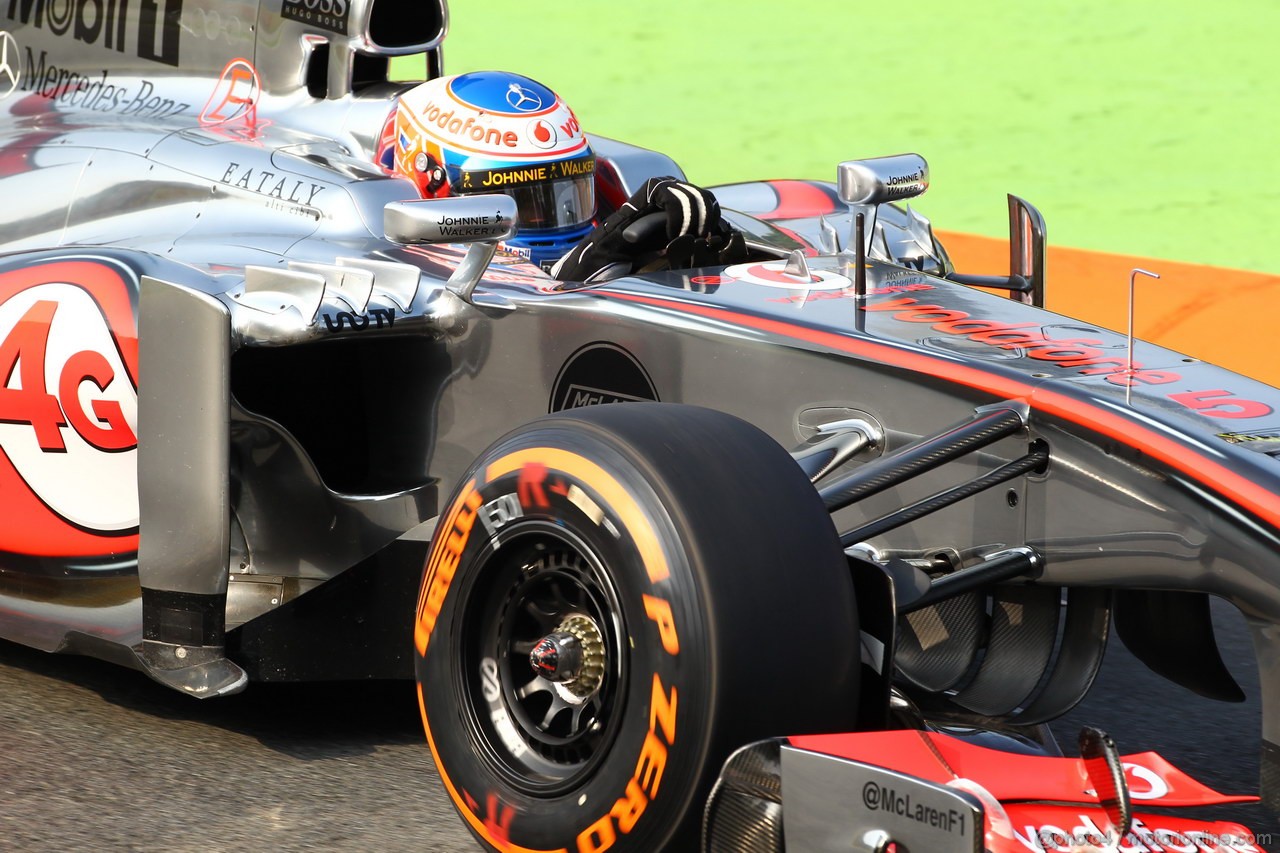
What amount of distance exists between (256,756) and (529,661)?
3.43ft

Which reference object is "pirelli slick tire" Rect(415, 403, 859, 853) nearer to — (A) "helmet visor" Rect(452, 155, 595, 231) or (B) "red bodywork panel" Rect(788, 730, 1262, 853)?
(B) "red bodywork panel" Rect(788, 730, 1262, 853)

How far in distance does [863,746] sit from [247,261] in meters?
2.23

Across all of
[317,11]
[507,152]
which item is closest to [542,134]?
[507,152]

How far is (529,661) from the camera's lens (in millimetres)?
3117

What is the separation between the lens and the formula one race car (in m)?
2.74

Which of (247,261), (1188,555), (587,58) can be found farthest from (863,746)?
(587,58)

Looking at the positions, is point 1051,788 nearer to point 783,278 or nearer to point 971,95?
point 783,278

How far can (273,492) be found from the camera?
401 centimetres

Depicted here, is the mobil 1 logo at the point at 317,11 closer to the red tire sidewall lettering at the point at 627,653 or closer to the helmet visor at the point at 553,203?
the helmet visor at the point at 553,203

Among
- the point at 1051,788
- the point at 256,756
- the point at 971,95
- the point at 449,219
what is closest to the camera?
the point at 1051,788

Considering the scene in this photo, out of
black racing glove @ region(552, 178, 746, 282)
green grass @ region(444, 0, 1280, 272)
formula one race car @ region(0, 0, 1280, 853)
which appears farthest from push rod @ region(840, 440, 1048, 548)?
green grass @ region(444, 0, 1280, 272)

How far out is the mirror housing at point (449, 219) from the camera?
3.58m

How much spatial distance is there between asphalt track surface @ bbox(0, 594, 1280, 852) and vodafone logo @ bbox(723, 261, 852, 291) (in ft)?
3.79

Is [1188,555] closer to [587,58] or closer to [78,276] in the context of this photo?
[78,276]
